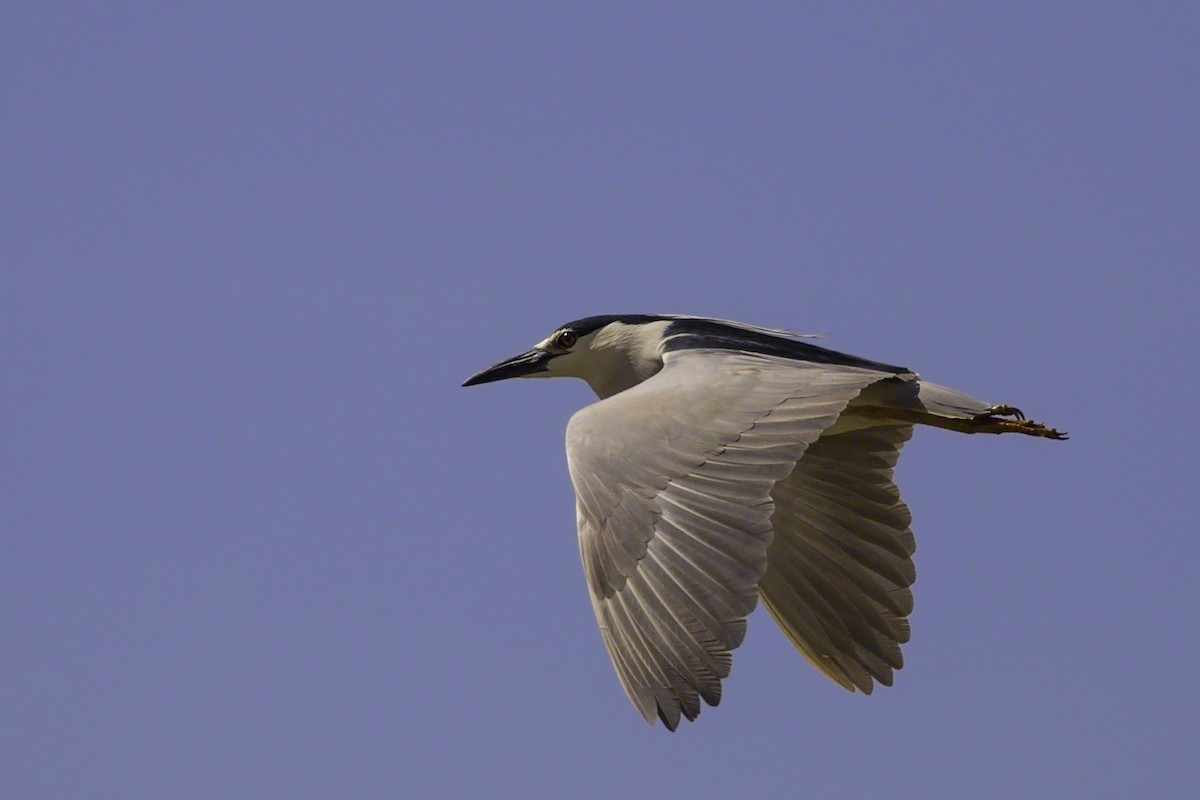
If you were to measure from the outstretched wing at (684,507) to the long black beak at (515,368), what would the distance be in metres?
2.53

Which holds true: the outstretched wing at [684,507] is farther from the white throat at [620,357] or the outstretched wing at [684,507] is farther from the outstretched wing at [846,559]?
the white throat at [620,357]

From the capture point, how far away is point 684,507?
833 cm

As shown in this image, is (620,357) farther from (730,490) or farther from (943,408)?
(730,490)

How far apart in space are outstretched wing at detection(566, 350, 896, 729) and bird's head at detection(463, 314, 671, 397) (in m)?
1.71

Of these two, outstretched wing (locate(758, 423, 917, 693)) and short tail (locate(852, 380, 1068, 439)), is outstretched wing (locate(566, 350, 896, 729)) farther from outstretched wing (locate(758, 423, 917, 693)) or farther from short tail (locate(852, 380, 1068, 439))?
outstretched wing (locate(758, 423, 917, 693))

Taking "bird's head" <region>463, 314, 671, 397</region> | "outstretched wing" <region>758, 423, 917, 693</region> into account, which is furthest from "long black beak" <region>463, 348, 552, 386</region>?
"outstretched wing" <region>758, 423, 917, 693</region>

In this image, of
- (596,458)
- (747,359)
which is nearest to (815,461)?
(747,359)

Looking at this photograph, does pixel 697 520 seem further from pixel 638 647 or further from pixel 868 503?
pixel 868 503

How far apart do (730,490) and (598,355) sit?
11.3 feet

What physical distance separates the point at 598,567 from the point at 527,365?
392 cm

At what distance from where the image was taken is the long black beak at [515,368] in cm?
1208

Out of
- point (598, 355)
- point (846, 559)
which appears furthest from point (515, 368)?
point (846, 559)

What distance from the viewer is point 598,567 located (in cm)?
837

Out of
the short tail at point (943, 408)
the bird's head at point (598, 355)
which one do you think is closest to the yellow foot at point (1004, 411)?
the short tail at point (943, 408)
